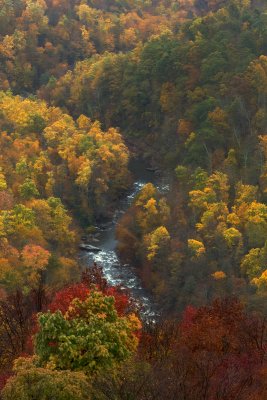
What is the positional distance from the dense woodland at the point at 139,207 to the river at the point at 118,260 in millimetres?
999

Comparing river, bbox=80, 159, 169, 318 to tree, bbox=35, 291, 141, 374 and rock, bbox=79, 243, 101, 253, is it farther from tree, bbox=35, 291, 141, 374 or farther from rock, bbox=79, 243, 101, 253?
tree, bbox=35, 291, 141, 374

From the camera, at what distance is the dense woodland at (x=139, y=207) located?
1919 centimetres

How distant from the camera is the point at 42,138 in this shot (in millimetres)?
71438

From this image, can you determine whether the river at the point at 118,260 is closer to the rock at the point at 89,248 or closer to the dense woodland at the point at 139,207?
the rock at the point at 89,248

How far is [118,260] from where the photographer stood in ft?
186

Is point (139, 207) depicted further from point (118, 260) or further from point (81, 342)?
point (81, 342)

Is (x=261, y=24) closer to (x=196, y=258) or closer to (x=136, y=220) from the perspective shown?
(x=136, y=220)

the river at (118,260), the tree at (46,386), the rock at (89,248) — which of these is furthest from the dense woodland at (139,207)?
the rock at (89,248)

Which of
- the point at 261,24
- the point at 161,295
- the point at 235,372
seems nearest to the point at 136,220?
the point at 161,295

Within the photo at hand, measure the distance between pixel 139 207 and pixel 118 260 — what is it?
244 inches

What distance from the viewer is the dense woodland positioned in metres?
19.2

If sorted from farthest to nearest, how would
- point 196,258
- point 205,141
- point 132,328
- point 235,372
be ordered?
point 205,141 → point 196,258 → point 132,328 → point 235,372

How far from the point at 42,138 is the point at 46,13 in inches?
1877

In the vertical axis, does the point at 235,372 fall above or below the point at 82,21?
below
